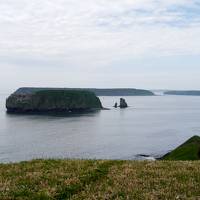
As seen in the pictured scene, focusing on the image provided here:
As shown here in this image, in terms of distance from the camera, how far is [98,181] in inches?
597

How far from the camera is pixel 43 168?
699 inches

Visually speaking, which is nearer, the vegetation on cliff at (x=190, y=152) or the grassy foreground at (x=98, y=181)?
the grassy foreground at (x=98, y=181)

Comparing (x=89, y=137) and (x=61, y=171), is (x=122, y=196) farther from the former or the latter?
(x=89, y=137)

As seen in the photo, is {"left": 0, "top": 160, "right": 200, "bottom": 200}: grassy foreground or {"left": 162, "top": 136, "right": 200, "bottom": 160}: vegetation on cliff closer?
{"left": 0, "top": 160, "right": 200, "bottom": 200}: grassy foreground

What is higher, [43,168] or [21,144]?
[43,168]

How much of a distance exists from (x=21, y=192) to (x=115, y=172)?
14.1 ft

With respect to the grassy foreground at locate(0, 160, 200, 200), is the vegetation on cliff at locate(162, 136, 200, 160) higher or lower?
lower

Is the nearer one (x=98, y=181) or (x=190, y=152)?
(x=98, y=181)

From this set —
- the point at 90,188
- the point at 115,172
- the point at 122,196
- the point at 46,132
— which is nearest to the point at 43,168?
the point at 115,172

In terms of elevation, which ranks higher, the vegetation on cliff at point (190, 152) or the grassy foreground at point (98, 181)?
the grassy foreground at point (98, 181)

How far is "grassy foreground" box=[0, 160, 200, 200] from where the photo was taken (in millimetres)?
13125

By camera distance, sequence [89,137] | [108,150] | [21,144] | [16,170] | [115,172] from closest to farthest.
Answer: [115,172]
[16,170]
[108,150]
[21,144]
[89,137]

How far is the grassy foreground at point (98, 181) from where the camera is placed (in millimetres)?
13125

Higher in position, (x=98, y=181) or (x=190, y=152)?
(x=98, y=181)
